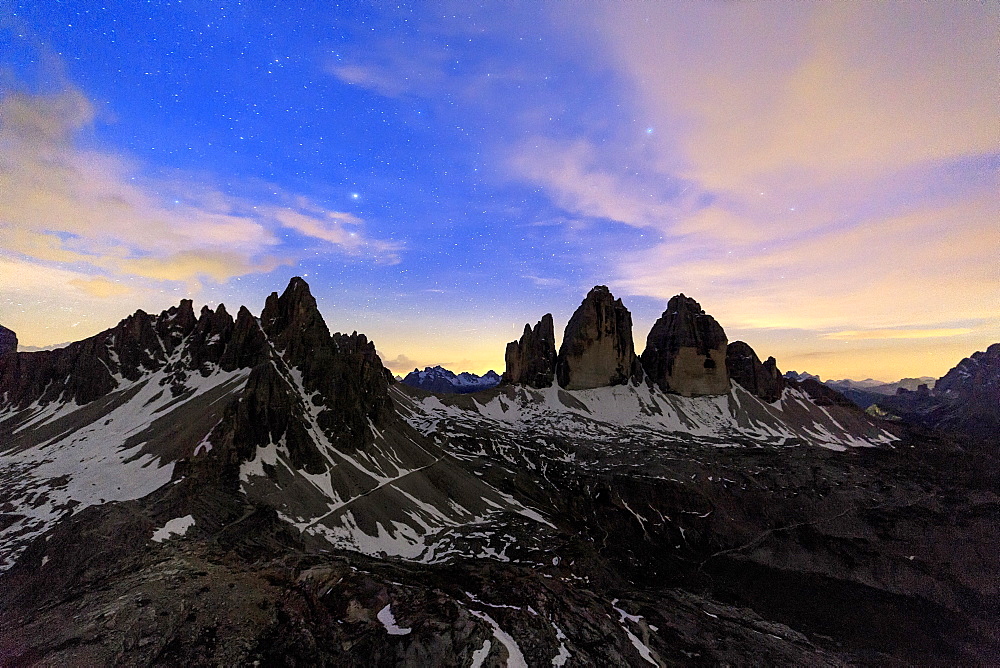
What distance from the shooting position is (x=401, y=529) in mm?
78125

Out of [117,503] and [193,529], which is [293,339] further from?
[193,529]

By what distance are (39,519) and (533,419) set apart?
152 m

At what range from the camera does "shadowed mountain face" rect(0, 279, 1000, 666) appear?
38469mm

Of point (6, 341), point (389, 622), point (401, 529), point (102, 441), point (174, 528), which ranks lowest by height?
point (401, 529)

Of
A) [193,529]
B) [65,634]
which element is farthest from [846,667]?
[193,529]

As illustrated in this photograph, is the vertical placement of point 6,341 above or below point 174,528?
above

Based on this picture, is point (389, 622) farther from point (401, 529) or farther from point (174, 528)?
A: point (174, 528)

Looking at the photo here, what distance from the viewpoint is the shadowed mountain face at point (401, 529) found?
126ft

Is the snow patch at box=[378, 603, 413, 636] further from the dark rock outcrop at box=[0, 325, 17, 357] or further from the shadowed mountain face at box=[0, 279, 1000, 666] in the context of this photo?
the dark rock outcrop at box=[0, 325, 17, 357]

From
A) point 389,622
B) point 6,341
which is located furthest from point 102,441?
point 6,341

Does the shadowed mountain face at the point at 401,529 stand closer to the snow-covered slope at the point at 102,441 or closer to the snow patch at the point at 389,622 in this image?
the snow patch at the point at 389,622

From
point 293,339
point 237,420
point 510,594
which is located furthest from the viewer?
point 293,339

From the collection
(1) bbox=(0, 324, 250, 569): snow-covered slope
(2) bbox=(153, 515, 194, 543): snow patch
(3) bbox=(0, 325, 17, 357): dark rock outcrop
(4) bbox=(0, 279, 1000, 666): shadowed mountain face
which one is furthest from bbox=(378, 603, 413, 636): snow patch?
(3) bbox=(0, 325, 17, 357): dark rock outcrop

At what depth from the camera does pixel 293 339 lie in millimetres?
120500
